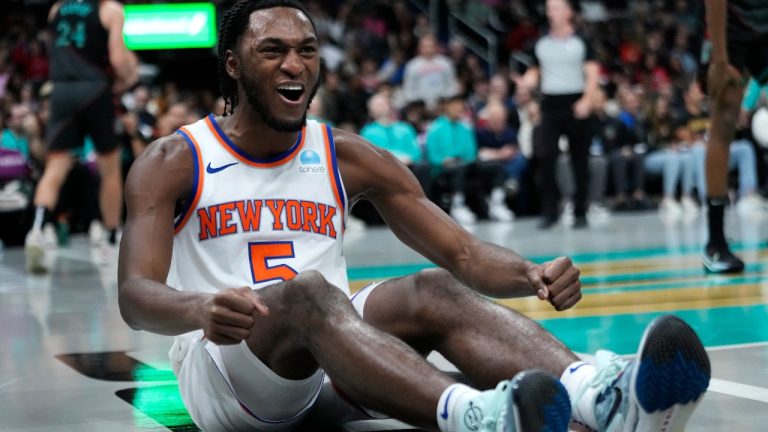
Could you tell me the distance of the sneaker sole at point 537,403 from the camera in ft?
6.98

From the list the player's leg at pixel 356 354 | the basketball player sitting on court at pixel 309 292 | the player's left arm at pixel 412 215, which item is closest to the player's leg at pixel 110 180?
the basketball player sitting on court at pixel 309 292

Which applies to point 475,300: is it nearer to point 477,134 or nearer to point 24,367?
point 24,367

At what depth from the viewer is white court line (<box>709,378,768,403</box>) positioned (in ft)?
10.4

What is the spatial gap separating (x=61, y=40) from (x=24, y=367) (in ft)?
14.1

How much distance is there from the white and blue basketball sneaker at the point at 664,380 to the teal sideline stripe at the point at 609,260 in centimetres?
391

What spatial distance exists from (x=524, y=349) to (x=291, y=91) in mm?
825

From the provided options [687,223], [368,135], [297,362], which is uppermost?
[297,362]

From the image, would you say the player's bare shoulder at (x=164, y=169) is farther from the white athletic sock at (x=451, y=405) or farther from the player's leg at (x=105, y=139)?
the player's leg at (x=105, y=139)

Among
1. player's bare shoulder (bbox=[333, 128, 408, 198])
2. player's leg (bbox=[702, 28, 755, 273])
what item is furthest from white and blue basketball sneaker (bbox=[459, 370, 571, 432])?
player's leg (bbox=[702, 28, 755, 273])

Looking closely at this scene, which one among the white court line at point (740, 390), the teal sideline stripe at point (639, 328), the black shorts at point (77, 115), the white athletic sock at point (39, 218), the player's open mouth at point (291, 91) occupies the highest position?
the player's open mouth at point (291, 91)

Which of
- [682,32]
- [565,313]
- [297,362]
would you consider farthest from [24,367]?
[682,32]

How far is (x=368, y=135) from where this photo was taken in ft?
37.8

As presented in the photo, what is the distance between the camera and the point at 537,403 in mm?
2127

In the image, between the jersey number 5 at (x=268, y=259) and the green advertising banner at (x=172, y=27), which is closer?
the jersey number 5 at (x=268, y=259)
